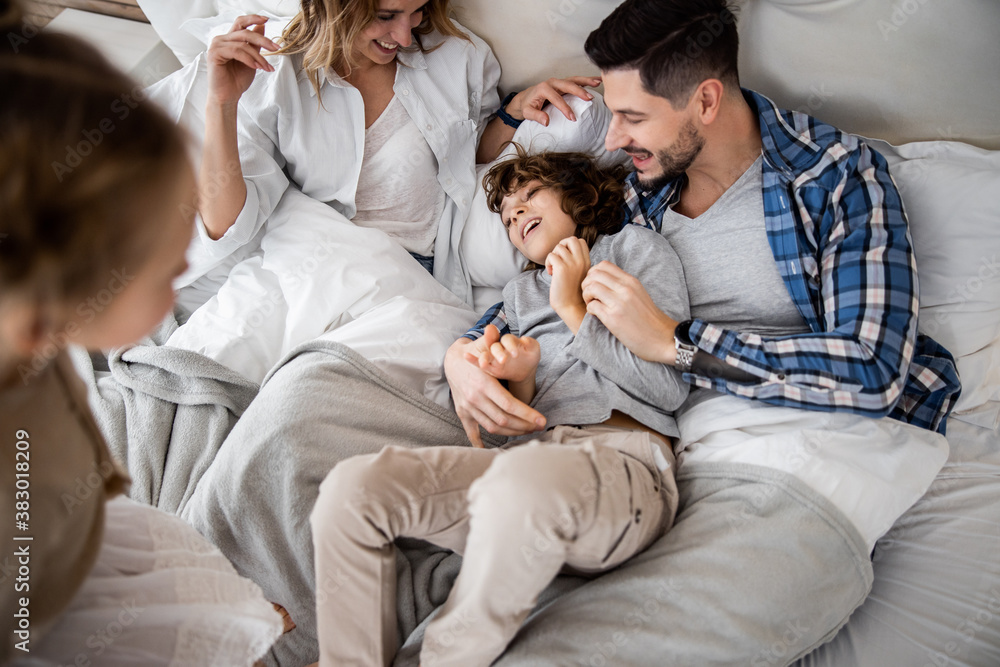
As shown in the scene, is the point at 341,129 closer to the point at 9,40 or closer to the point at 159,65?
the point at 159,65

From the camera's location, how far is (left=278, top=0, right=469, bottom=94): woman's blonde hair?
4.58 feet

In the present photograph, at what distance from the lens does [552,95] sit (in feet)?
5.46

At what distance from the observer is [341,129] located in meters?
1.60

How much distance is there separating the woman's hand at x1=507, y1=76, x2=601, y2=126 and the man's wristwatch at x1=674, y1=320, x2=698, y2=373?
677 mm

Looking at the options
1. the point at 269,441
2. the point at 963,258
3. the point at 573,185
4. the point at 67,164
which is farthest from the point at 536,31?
the point at 67,164

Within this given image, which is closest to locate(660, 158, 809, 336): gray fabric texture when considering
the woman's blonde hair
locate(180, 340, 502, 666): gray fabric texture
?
locate(180, 340, 502, 666): gray fabric texture

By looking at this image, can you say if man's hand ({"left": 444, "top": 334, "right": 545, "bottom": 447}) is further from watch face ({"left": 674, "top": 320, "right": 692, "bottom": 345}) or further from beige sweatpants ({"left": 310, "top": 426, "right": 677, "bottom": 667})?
watch face ({"left": 674, "top": 320, "right": 692, "bottom": 345})

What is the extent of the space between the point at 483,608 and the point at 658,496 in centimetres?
37

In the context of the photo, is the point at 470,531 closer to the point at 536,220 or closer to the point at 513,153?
the point at 536,220

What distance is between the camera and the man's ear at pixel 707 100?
132cm

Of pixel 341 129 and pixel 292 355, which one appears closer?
pixel 292 355

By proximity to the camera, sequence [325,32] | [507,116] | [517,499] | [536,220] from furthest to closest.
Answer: [507,116], [536,220], [325,32], [517,499]

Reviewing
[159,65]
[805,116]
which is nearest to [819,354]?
[805,116]

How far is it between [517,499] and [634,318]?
47 cm
